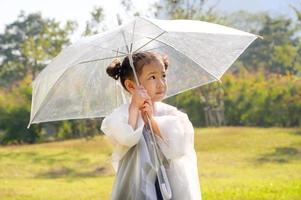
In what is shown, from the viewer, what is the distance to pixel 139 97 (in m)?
2.56

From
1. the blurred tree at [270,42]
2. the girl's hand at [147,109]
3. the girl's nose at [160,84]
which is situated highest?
the blurred tree at [270,42]

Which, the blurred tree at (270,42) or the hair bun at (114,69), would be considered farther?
the blurred tree at (270,42)

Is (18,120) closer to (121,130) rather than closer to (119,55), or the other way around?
(119,55)

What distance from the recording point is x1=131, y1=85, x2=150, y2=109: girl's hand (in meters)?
2.56

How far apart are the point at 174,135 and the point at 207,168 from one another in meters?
8.75

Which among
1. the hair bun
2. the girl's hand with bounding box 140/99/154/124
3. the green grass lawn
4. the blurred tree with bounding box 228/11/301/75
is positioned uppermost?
the blurred tree with bounding box 228/11/301/75

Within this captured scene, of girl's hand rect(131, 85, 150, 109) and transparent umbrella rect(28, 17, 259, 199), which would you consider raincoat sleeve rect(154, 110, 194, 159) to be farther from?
transparent umbrella rect(28, 17, 259, 199)

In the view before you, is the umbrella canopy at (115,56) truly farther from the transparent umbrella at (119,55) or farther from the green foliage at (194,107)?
the green foliage at (194,107)

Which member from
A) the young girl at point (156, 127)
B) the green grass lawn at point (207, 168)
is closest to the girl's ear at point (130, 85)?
the young girl at point (156, 127)

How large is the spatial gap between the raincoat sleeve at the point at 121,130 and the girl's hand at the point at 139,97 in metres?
0.07

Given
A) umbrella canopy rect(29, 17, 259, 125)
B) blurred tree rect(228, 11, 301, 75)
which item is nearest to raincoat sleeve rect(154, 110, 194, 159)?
umbrella canopy rect(29, 17, 259, 125)

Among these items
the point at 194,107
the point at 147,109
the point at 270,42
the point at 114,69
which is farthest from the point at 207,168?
the point at 270,42

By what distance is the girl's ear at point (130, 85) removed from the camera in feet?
8.83

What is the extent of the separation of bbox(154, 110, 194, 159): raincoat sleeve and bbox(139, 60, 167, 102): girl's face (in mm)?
110
